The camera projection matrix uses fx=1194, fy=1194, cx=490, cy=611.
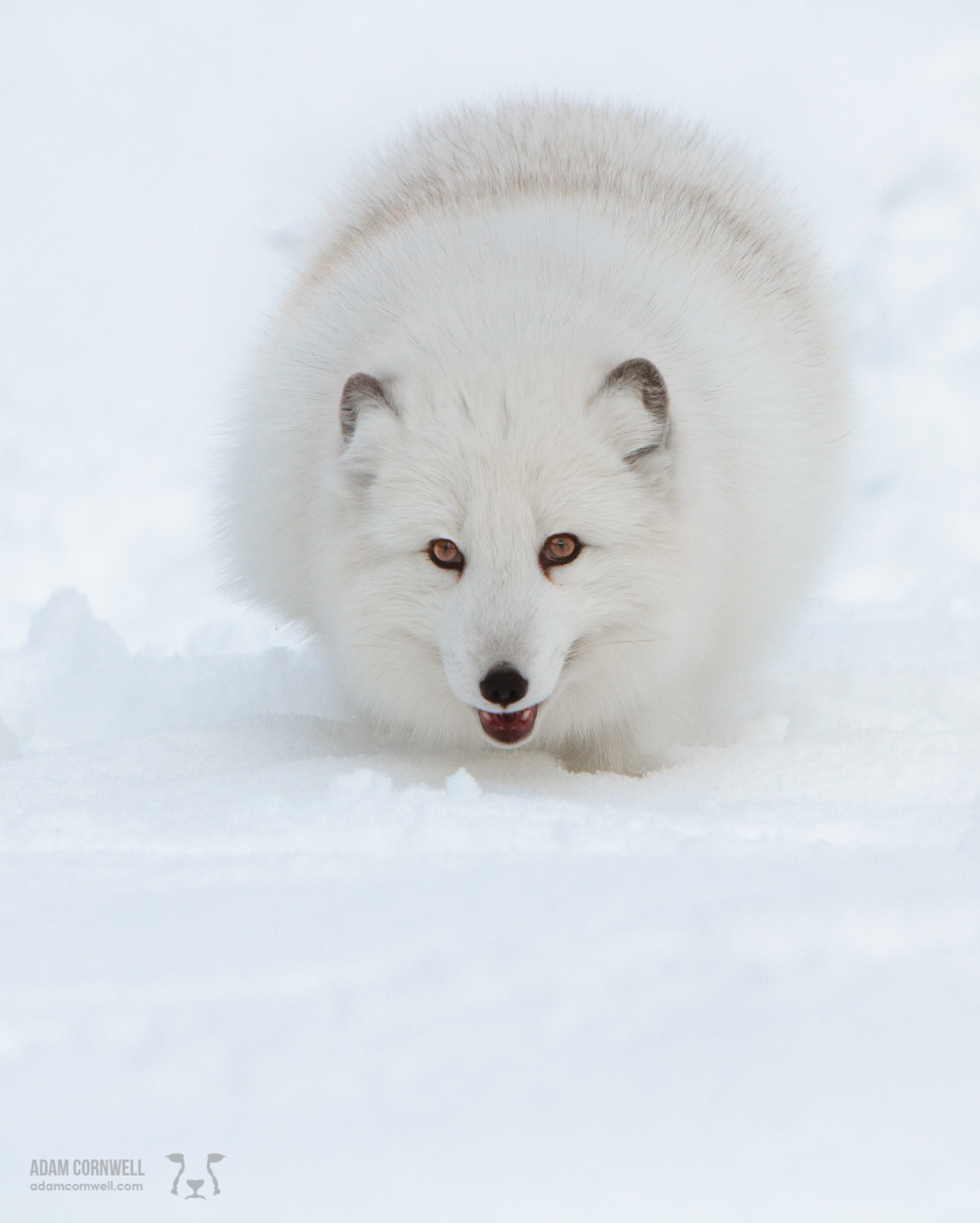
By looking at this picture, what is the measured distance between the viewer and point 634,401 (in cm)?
301

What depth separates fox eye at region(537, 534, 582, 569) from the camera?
2898mm

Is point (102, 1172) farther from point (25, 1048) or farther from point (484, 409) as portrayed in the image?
point (484, 409)

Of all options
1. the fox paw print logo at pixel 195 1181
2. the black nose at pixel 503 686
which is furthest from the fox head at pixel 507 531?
the fox paw print logo at pixel 195 1181

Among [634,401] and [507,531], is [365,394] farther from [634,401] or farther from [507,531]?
[634,401]

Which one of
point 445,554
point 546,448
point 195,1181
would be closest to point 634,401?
point 546,448

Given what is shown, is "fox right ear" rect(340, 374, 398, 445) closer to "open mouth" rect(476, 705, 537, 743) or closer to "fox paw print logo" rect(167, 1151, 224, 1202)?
"open mouth" rect(476, 705, 537, 743)

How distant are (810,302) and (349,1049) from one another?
353 centimetres

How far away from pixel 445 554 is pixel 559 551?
28 centimetres

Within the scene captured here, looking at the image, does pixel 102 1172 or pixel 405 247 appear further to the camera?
pixel 405 247

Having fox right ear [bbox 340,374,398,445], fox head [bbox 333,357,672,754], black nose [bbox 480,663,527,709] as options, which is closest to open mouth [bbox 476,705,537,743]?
fox head [bbox 333,357,672,754]

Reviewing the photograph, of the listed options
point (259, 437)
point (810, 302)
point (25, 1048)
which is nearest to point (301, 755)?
point (259, 437)

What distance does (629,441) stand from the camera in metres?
3.03

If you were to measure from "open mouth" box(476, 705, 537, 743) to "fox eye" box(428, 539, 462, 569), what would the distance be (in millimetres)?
379

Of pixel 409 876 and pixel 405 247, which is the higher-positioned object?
pixel 405 247
